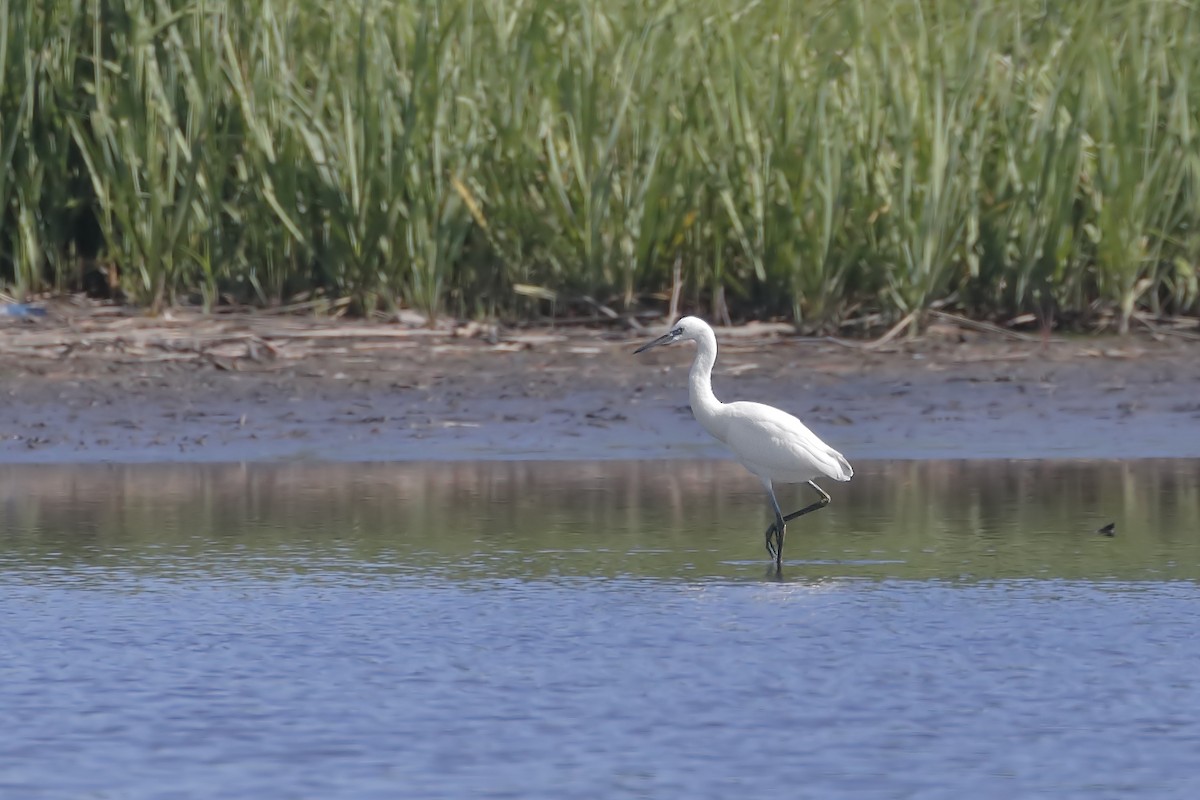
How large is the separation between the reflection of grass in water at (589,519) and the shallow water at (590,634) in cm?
2

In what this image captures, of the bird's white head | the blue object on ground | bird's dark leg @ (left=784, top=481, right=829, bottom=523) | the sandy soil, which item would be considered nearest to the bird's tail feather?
bird's dark leg @ (left=784, top=481, right=829, bottom=523)

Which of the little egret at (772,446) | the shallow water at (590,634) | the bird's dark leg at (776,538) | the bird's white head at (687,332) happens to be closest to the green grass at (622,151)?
the shallow water at (590,634)

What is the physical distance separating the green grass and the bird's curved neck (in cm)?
218

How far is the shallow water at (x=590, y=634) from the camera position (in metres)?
3.87

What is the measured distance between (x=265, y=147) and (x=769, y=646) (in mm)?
4628

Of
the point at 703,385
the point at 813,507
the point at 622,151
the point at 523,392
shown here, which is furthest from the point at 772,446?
the point at 622,151

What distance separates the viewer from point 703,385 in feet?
21.2

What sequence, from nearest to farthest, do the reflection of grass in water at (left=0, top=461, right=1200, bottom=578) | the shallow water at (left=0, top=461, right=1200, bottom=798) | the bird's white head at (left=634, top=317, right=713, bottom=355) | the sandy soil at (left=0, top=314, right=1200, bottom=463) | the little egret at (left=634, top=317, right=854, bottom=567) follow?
the shallow water at (left=0, top=461, right=1200, bottom=798)
the reflection of grass in water at (left=0, top=461, right=1200, bottom=578)
the little egret at (left=634, top=317, right=854, bottom=567)
the bird's white head at (left=634, top=317, right=713, bottom=355)
the sandy soil at (left=0, top=314, right=1200, bottom=463)

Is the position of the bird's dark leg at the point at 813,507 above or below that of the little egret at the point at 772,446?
below

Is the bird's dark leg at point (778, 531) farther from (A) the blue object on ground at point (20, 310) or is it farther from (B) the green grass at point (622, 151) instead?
(A) the blue object on ground at point (20, 310)

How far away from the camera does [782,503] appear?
7137 mm

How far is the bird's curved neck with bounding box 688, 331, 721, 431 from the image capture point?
20.9 ft

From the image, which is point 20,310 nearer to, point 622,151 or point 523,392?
point 523,392

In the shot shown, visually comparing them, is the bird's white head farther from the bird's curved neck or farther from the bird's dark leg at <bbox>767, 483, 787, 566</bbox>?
the bird's dark leg at <bbox>767, 483, 787, 566</bbox>
